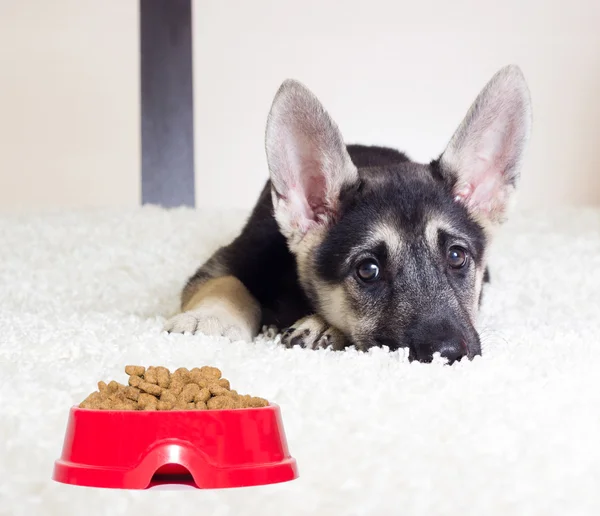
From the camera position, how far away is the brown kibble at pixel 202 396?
1.28m

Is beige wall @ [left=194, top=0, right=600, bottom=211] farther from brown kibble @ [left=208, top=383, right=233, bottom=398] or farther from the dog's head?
brown kibble @ [left=208, top=383, right=233, bottom=398]

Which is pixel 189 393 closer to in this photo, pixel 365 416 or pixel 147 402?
pixel 147 402

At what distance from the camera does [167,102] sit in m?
6.14

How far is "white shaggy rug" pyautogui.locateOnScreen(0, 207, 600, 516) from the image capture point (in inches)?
48.1

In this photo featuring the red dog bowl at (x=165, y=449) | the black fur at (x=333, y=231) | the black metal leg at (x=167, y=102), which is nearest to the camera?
the red dog bowl at (x=165, y=449)

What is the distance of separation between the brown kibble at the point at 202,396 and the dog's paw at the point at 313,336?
1001 mm

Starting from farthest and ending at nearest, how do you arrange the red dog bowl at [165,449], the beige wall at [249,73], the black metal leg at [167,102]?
the beige wall at [249,73], the black metal leg at [167,102], the red dog bowl at [165,449]

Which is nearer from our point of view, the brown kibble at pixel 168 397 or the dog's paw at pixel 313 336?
the brown kibble at pixel 168 397

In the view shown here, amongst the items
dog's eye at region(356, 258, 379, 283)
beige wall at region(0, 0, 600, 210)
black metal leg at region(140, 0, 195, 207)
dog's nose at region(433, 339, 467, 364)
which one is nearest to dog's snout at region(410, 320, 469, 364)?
dog's nose at region(433, 339, 467, 364)

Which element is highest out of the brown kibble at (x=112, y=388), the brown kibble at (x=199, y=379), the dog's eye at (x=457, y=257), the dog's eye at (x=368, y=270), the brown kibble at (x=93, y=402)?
the brown kibble at (x=199, y=379)

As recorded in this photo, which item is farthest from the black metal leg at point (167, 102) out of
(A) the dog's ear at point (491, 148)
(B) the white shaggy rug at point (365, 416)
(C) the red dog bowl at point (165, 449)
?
(C) the red dog bowl at point (165, 449)

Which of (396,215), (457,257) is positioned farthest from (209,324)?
(457,257)

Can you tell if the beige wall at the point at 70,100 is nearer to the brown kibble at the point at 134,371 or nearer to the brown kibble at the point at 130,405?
the brown kibble at the point at 134,371

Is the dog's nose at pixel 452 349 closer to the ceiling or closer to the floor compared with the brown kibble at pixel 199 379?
closer to the floor
